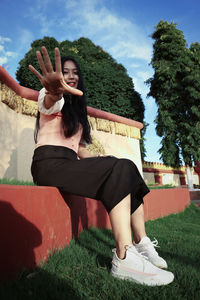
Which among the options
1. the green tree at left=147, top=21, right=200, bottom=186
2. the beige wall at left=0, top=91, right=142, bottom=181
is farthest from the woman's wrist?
the green tree at left=147, top=21, right=200, bottom=186

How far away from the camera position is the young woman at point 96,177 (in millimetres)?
1460

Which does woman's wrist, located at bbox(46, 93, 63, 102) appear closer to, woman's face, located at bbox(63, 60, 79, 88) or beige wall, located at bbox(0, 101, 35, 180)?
woman's face, located at bbox(63, 60, 79, 88)

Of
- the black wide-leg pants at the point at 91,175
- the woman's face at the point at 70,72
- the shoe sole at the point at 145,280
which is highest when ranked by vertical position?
the woman's face at the point at 70,72

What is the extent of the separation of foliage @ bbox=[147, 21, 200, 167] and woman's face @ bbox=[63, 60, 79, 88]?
10976mm

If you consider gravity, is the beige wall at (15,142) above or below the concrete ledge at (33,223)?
above

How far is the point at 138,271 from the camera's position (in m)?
1.43

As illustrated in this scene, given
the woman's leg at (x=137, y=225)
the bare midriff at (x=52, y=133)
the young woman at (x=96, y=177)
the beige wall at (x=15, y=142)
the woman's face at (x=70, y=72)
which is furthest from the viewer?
the beige wall at (x=15, y=142)

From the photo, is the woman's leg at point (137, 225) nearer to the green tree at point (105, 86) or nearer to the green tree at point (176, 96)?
the green tree at point (105, 86)

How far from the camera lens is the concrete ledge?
1230mm

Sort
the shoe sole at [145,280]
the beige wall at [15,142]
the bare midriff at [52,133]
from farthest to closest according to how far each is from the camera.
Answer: the beige wall at [15,142] < the bare midriff at [52,133] < the shoe sole at [145,280]

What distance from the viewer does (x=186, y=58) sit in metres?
13.0

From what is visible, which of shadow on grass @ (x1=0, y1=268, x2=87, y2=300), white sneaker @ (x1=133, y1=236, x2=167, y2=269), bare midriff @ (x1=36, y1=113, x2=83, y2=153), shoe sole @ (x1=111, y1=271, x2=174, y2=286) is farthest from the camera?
bare midriff @ (x1=36, y1=113, x2=83, y2=153)

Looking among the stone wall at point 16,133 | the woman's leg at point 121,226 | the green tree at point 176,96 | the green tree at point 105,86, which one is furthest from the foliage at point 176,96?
the woman's leg at point 121,226

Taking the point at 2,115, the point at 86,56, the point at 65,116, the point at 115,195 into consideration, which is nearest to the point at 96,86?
the point at 86,56
